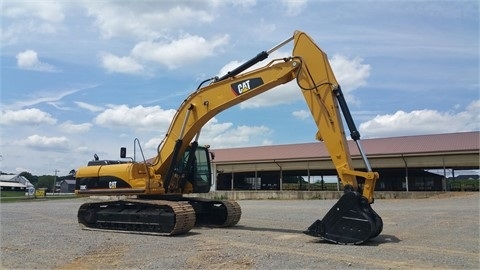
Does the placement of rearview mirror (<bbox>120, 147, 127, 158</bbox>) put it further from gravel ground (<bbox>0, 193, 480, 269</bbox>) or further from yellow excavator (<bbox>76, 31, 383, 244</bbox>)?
gravel ground (<bbox>0, 193, 480, 269</bbox>)

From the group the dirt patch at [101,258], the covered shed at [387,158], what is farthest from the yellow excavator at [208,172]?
the covered shed at [387,158]

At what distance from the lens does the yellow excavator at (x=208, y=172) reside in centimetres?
1047

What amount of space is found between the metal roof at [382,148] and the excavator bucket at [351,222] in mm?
23958

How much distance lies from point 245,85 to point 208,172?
143 inches

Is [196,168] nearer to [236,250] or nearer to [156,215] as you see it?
[156,215]

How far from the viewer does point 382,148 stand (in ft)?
134

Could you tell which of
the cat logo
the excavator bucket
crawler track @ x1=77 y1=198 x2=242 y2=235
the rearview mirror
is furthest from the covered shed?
the excavator bucket

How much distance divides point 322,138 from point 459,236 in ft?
14.7

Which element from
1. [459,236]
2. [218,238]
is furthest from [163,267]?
[459,236]

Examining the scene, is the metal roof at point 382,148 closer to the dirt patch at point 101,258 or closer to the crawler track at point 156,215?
the crawler track at point 156,215

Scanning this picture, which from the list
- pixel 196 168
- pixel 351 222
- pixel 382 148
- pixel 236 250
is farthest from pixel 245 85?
pixel 382 148

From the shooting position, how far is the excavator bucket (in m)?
10.1

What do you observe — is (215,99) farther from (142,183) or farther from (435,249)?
(435,249)

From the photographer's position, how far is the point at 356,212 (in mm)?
10258
